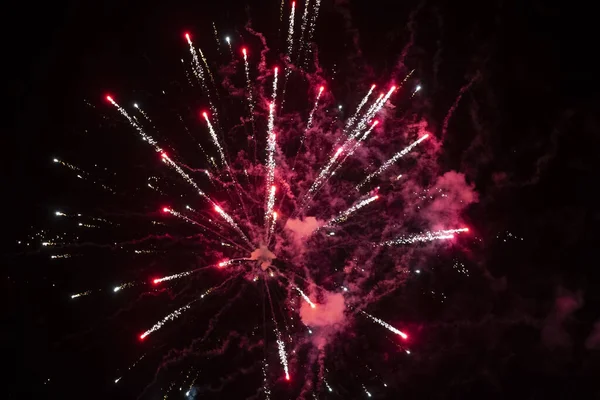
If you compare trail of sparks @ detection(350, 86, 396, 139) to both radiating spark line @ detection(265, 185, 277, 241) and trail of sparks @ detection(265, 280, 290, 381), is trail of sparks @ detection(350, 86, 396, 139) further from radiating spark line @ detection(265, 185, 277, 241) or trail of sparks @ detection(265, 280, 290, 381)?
trail of sparks @ detection(265, 280, 290, 381)

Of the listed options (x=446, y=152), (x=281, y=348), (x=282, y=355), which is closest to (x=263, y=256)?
(x=281, y=348)

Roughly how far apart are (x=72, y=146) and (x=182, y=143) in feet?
10.1

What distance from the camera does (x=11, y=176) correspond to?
37.2ft

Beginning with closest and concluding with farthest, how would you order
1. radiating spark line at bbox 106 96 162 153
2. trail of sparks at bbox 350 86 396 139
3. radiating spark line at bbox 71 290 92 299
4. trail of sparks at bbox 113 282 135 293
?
trail of sparks at bbox 350 86 396 139
radiating spark line at bbox 106 96 162 153
trail of sparks at bbox 113 282 135 293
radiating spark line at bbox 71 290 92 299

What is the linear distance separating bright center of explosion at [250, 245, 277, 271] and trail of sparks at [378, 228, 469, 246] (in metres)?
2.91

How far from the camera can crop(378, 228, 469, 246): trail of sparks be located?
1088 centimetres

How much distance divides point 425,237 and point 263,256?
14.1ft

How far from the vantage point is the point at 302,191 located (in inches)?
424

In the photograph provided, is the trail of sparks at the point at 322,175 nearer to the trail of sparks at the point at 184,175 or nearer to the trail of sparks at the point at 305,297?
the trail of sparks at the point at 305,297

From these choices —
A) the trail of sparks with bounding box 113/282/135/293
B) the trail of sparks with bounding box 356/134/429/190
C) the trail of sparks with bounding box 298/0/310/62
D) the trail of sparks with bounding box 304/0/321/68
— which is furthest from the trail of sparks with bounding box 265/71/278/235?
the trail of sparks with bounding box 113/282/135/293

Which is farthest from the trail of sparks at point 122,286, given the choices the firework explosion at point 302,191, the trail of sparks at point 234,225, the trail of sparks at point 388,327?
the trail of sparks at point 388,327

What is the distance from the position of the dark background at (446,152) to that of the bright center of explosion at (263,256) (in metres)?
3.55

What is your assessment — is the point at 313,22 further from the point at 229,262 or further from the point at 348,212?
the point at 229,262

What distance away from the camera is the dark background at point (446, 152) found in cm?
1073
